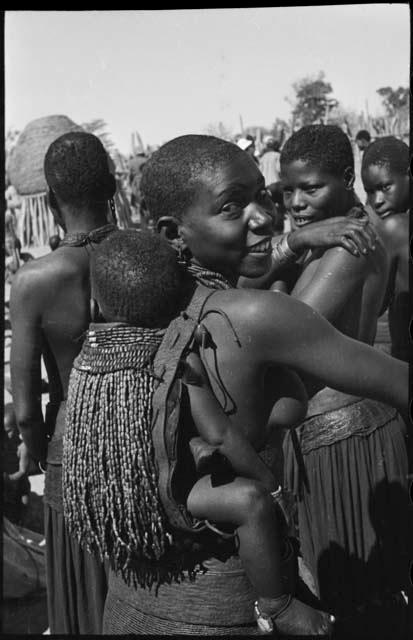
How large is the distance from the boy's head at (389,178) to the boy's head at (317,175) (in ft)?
1.94

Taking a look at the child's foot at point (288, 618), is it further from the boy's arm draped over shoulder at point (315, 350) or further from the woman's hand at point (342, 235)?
the woman's hand at point (342, 235)

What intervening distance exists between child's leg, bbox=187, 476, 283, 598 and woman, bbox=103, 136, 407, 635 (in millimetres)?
113

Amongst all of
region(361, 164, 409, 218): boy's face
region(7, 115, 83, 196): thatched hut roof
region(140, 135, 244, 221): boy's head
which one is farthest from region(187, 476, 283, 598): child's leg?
region(7, 115, 83, 196): thatched hut roof

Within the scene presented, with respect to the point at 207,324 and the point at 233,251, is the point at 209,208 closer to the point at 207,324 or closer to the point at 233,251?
the point at 233,251

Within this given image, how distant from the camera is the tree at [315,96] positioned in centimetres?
453

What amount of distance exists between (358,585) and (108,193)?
162 centimetres

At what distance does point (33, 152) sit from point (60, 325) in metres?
5.27

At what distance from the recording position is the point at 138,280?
1.53 metres

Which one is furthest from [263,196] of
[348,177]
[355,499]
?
[355,499]

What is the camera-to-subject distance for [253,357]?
1529 millimetres

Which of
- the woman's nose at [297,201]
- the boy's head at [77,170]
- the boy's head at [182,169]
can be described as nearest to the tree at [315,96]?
the woman's nose at [297,201]

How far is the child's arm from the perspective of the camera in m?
1.51

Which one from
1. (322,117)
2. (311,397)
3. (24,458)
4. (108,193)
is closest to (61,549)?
(311,397)

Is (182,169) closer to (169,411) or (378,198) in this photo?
(169,411)
